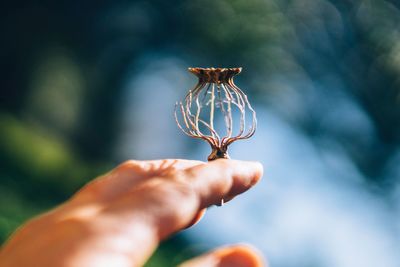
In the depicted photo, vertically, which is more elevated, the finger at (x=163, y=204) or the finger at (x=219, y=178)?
the finger at (x=219, y=178)

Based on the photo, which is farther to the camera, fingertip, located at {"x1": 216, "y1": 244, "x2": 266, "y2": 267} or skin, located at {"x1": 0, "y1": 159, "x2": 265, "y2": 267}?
fingertip, located at {"x1": 216, "y1": 244, "x2": 266, "y2": 267}

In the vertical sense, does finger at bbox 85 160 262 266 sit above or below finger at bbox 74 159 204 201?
below

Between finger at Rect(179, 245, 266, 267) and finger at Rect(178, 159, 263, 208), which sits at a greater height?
finger at Rect(178, 159, 263, 208)

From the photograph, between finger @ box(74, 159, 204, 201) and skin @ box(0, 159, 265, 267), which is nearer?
skin @ box(0, 159, 265, 267)

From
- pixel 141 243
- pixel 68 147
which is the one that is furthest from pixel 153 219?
pixel 68 147

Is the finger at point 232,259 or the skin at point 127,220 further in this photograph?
the finger at point 232,259
